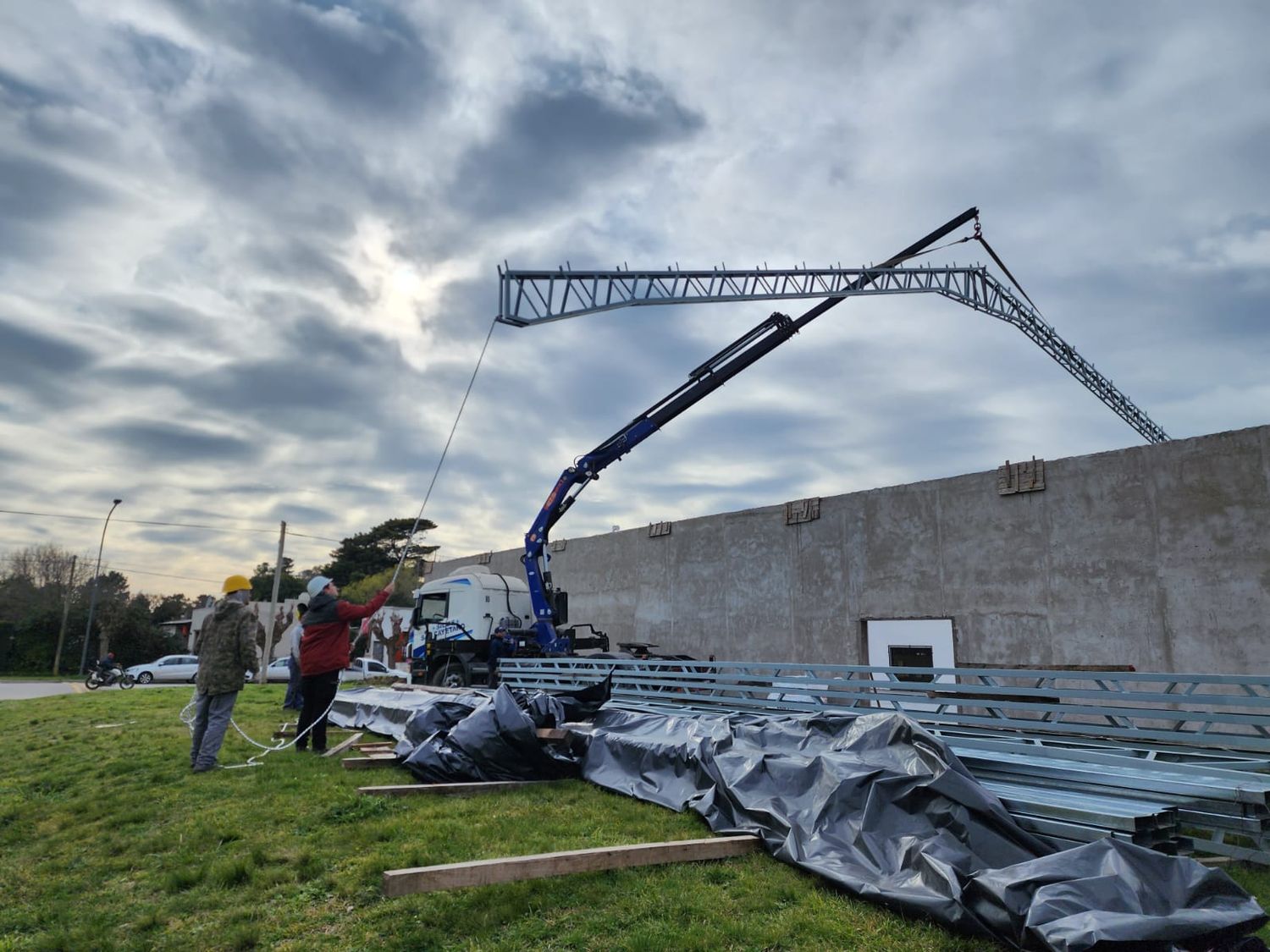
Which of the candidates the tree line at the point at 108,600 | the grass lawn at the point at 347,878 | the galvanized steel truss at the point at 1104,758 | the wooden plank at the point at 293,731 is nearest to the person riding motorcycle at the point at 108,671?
the tree line at the point at 108,600

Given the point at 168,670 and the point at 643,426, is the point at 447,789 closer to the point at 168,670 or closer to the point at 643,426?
the point at 643,426

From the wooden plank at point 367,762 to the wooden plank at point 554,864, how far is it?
344 centimetres

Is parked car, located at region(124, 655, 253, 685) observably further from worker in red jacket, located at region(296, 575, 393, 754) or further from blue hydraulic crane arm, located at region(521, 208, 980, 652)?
worker in red jacket, located at region(296, 575, 393, 754)

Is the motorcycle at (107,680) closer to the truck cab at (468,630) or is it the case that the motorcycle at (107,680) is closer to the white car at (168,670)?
the white car at (168,670)

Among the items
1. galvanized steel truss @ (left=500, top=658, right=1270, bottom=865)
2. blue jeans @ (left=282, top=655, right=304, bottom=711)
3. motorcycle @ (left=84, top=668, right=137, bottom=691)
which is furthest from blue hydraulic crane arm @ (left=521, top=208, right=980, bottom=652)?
motorcycle @ (left=84, top=668, right=137, bottom=691)

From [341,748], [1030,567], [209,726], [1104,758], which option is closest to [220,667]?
[209,726]

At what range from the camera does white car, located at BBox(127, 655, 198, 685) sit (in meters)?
29.5

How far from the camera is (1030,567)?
11.4 m

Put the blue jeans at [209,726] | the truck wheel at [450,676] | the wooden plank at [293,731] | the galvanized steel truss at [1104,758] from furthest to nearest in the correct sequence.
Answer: the truck wheel at [450,676]
the wooden plank at [293,731]
the blue jeans at [209,726]
the galvanized steel truss at [1104,758]

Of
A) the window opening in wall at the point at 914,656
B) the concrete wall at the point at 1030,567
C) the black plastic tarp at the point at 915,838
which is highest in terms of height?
the concrete wall at the point at 1030,567

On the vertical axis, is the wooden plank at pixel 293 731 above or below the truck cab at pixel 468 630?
below

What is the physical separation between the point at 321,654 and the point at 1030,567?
9795 millimetres

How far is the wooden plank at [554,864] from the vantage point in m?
3.53

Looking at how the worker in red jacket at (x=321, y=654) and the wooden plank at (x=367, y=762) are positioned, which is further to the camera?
the worker in red jacket at (x=321, y=654)
